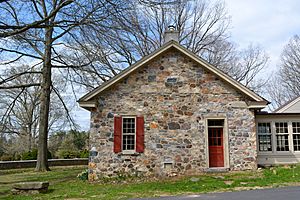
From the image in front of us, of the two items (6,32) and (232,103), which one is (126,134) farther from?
(6,32)

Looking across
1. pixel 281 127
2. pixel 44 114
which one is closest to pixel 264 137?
pixel 281 127

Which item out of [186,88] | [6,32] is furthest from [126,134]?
[6,32]

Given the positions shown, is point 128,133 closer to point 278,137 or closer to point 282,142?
point 278,137

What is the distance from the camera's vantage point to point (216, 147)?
603 inches

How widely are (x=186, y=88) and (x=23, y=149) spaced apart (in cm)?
2642

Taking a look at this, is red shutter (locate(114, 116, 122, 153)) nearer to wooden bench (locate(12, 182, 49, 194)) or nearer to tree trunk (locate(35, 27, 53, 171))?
wooden bench (locate(12, 182, 49, 194))

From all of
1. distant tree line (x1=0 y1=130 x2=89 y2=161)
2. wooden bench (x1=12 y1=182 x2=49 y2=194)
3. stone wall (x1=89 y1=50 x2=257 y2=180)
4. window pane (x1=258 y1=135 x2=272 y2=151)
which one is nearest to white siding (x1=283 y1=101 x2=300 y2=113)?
window pane (x1=258 y1=135 x2=272 y2=151)

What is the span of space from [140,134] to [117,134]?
1053 mm

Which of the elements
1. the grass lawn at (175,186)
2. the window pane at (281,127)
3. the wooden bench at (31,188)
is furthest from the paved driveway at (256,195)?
the window pane at (281,127)

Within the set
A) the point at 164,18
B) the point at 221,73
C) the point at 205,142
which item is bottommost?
the point at 205,142

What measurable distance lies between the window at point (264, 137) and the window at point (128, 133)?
6.74 meters

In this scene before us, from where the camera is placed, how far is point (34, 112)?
37.6m

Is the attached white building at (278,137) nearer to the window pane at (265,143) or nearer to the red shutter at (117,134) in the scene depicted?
the window pane at (265,143)

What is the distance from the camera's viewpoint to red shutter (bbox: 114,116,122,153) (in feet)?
47.4
